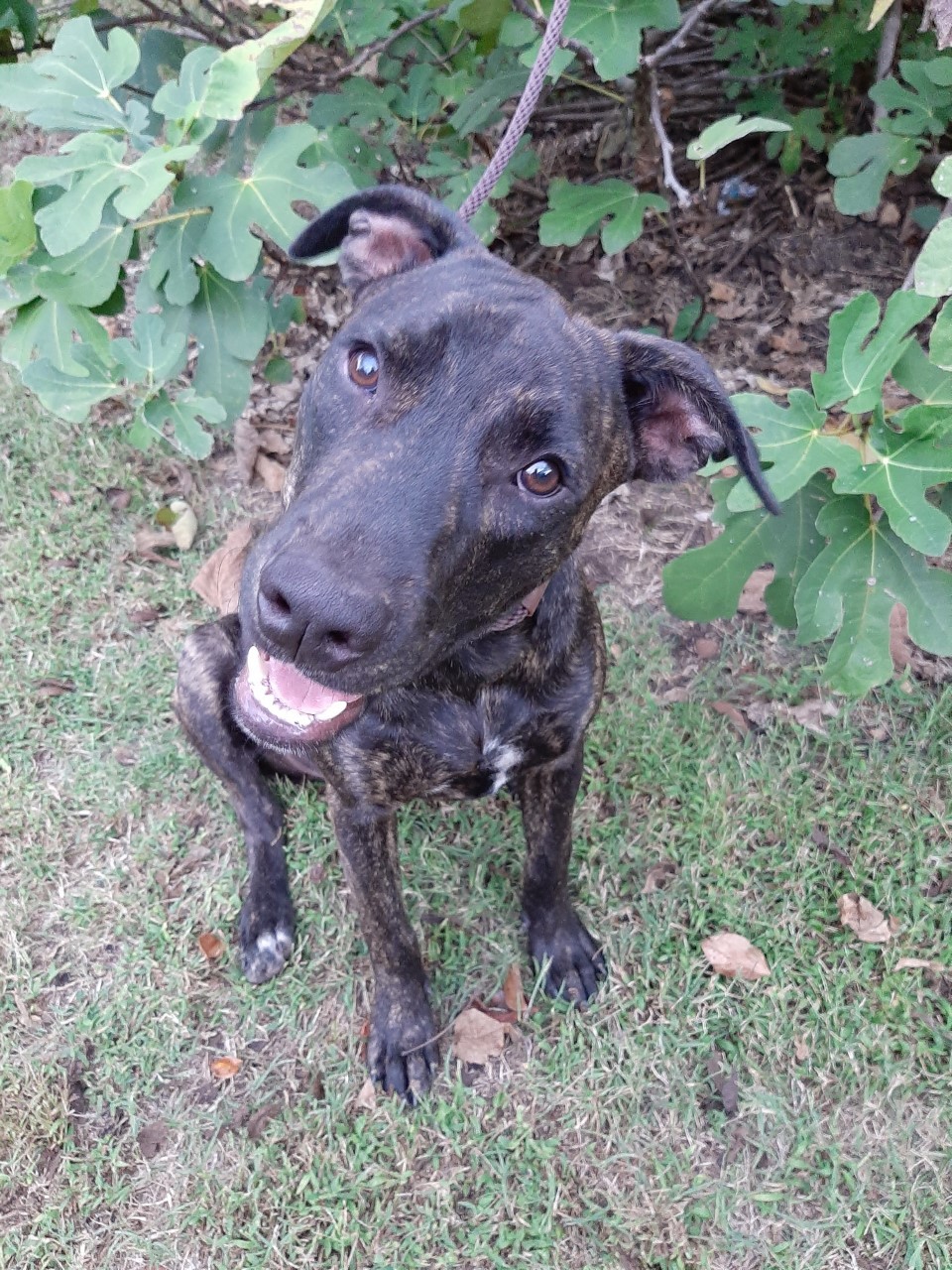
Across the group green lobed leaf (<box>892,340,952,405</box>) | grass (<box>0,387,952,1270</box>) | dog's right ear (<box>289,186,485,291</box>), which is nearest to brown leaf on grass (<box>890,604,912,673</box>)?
grass (<box>0,387,952,1270</box>)

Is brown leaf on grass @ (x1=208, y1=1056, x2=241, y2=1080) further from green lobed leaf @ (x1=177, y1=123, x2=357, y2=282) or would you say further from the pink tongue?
green lobed leaf @ (x1=177, y1=123, x2=357, y2=282)

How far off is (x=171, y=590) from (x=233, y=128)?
1.88m

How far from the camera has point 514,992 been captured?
3217mm

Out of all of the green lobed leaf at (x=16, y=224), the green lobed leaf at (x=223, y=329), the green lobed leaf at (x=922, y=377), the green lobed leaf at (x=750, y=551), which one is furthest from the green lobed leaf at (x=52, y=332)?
the green lobed leaf at (x=922, y=377)

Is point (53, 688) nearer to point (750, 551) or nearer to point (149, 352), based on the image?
point (149, 352)

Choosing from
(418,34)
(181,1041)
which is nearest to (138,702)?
(181,1041)

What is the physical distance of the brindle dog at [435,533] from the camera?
1794 mm

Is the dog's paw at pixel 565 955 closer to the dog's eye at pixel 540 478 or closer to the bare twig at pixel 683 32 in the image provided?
the dog's eye at pixel 540 478

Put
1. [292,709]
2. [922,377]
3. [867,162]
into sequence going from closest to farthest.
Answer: [292,709] → [922,377] → [867,162]

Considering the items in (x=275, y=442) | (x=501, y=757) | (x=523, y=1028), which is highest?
(x=501, y=757)

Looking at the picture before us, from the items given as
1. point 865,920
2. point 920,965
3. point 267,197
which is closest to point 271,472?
point 267,197

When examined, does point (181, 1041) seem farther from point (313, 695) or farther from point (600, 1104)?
point (313, 695)

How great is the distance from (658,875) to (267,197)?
8.56 feet

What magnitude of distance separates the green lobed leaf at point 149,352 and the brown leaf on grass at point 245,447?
1473 mm
